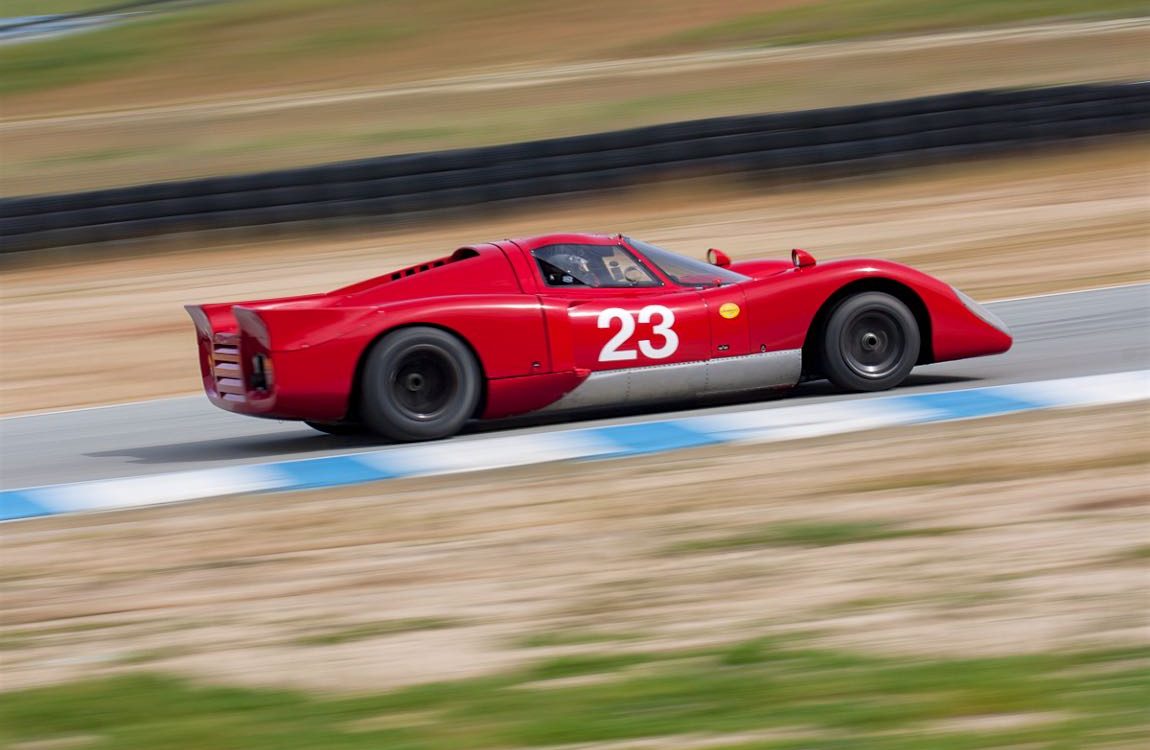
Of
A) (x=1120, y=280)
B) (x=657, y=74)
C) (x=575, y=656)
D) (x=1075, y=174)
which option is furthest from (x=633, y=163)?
(x=575, y=656)

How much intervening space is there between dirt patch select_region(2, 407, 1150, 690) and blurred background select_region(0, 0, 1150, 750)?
2cm

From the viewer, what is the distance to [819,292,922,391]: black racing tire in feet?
27.6

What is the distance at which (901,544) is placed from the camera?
18.3ft

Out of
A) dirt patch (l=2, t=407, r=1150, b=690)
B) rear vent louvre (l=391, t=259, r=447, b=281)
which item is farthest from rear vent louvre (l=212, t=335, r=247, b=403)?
dirt patch (l=2, t=407, r=1150, b=690)

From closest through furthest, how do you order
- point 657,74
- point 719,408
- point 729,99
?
point 719,408, point 729,99, point 657,74

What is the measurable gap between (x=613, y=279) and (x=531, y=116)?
13242mm

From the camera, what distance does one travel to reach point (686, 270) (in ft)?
27.7

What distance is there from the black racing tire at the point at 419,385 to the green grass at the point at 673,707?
3.43m

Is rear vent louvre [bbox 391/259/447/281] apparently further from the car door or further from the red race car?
the car door

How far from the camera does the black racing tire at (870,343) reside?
27.6 ft

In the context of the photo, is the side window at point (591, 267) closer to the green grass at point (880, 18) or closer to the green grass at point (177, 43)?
the green grass at point (880, 18)

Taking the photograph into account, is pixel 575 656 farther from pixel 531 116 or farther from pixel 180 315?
pixel 531 116

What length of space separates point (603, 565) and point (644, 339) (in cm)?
275

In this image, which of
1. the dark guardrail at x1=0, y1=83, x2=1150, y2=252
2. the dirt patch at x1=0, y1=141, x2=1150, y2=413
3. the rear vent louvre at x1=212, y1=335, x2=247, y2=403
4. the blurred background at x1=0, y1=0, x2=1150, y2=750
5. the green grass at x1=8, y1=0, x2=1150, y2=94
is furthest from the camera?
the green grass at x1=8, y1=0, x2=1150, y2=94
